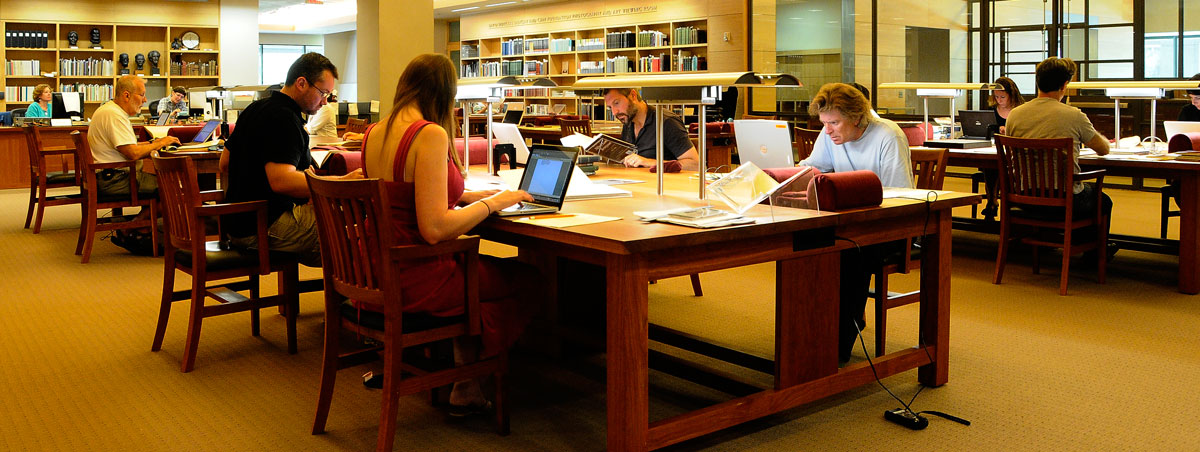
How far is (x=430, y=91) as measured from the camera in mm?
2980

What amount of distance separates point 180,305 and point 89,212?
174 centimetres

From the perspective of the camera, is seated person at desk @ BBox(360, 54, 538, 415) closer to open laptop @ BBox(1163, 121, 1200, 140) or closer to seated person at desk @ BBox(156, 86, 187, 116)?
open laptop @ BBox(1163, 121, 1200, 140)

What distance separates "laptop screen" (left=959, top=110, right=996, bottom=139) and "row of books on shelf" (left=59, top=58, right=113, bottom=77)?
11.8 meters

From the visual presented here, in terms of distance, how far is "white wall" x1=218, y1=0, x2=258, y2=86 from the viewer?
47.4ft

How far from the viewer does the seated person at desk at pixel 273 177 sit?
3775mm

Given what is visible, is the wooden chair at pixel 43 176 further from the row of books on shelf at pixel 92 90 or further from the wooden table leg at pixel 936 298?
the row of books on shelf at pixel 92 90

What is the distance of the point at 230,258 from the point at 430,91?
4.19 feet

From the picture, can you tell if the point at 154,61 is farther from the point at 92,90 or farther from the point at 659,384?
the point at 659,384

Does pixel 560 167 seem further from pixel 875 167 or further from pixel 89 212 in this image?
pixel 89 212

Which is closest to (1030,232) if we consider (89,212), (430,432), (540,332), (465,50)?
(540,332)

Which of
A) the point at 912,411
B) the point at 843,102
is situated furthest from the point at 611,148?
the point at 912,411

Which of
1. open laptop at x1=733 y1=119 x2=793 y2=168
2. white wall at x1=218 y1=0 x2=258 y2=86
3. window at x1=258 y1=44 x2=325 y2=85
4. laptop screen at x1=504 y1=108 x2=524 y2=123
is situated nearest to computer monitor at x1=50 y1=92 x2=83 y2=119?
white wall at x1=218 y1=0 x2=258 y2=86

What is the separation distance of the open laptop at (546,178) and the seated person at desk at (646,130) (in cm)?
158

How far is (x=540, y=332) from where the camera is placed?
12.4 ft
